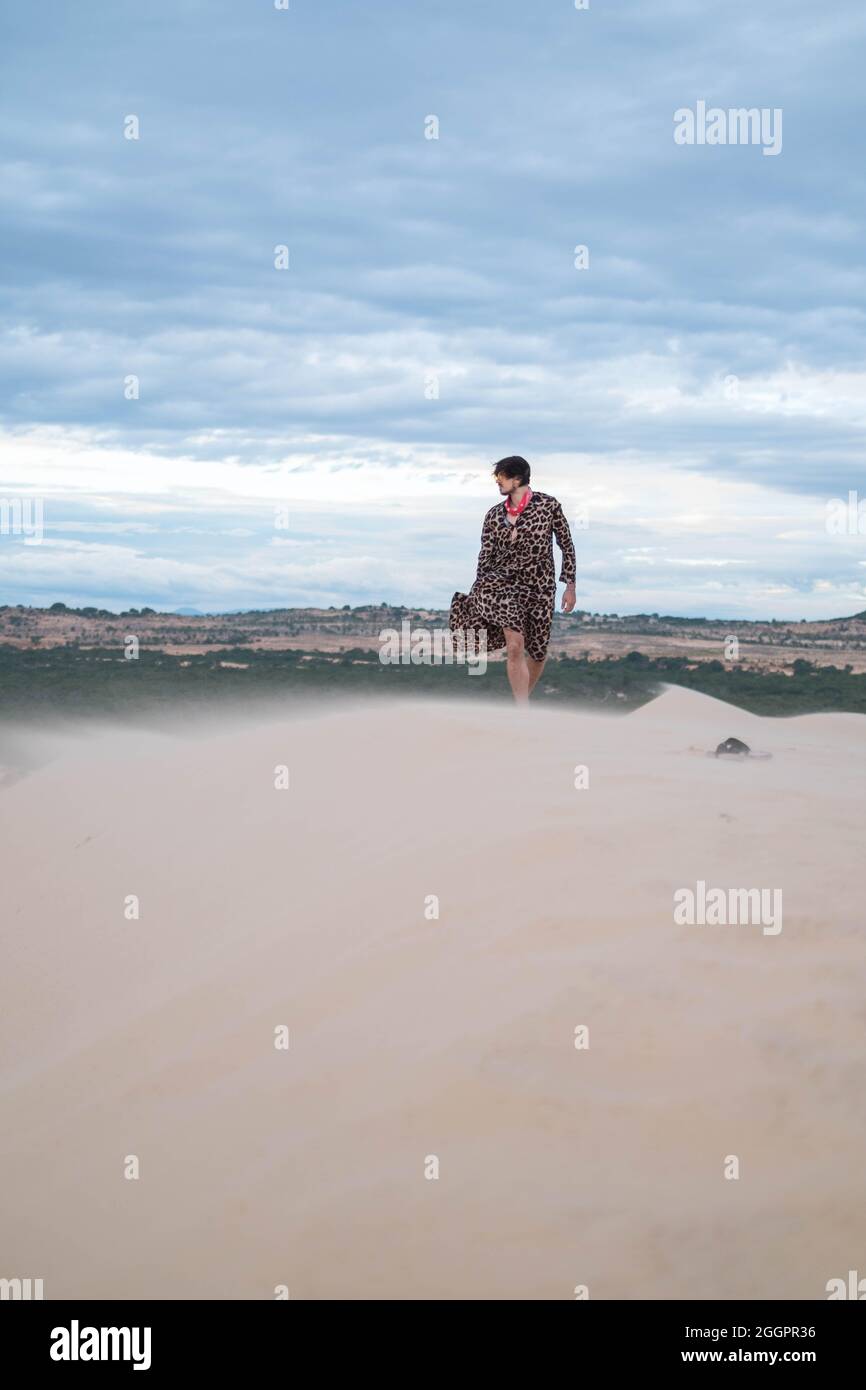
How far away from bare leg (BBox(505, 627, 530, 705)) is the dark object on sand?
108 inches

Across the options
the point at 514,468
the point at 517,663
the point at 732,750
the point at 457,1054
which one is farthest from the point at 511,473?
the point at 457,1054

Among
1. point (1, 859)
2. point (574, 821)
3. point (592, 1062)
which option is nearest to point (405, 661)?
point (1, 859)

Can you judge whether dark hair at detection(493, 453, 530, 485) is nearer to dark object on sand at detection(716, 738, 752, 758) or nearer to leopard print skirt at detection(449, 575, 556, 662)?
leopard print skirt at detection(449, 575, 556, 662)

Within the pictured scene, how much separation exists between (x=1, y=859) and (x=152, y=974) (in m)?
2.86

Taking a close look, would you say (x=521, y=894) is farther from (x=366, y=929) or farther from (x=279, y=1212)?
(x=279, y=1212)

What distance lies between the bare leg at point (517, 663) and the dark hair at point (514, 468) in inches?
51.9

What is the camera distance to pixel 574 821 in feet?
21.8

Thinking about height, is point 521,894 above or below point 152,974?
above

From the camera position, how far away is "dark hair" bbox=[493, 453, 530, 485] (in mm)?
11289

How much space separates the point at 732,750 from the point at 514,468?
11.2ft

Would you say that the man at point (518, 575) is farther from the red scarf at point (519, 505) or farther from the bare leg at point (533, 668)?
the bare leg at point (533, 668)

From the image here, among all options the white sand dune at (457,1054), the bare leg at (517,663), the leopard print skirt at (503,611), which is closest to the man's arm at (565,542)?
the leopard print skirt at (503,611)
